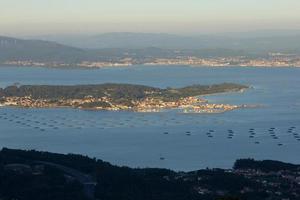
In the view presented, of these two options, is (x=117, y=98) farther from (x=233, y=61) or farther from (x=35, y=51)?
(x=35, y=51)

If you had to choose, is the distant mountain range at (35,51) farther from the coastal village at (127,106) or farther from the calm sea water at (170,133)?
the calm sea water at (170,133)

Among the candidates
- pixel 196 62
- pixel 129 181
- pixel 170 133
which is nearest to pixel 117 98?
pixel 170 133

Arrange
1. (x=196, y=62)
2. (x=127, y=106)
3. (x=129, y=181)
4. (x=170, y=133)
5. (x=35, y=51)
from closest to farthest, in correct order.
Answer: (x=129, y=181) < (x=170, y=133) < (x=127, y=106) < (x=196, y=62) < (x=35, y=51)

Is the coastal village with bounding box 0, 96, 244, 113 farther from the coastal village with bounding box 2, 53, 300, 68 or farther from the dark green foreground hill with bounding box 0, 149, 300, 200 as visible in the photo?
the coastal village with bounding box 2, 53, 300, 68

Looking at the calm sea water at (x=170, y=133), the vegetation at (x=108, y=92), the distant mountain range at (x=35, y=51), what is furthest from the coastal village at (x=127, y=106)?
the distant mountain range at (x=35, y=51)

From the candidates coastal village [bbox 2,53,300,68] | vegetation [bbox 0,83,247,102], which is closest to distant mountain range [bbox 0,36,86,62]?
coastal village [bbox 2,53,300,68]

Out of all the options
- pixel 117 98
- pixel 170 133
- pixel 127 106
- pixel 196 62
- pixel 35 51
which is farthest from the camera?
pixel 35 51
